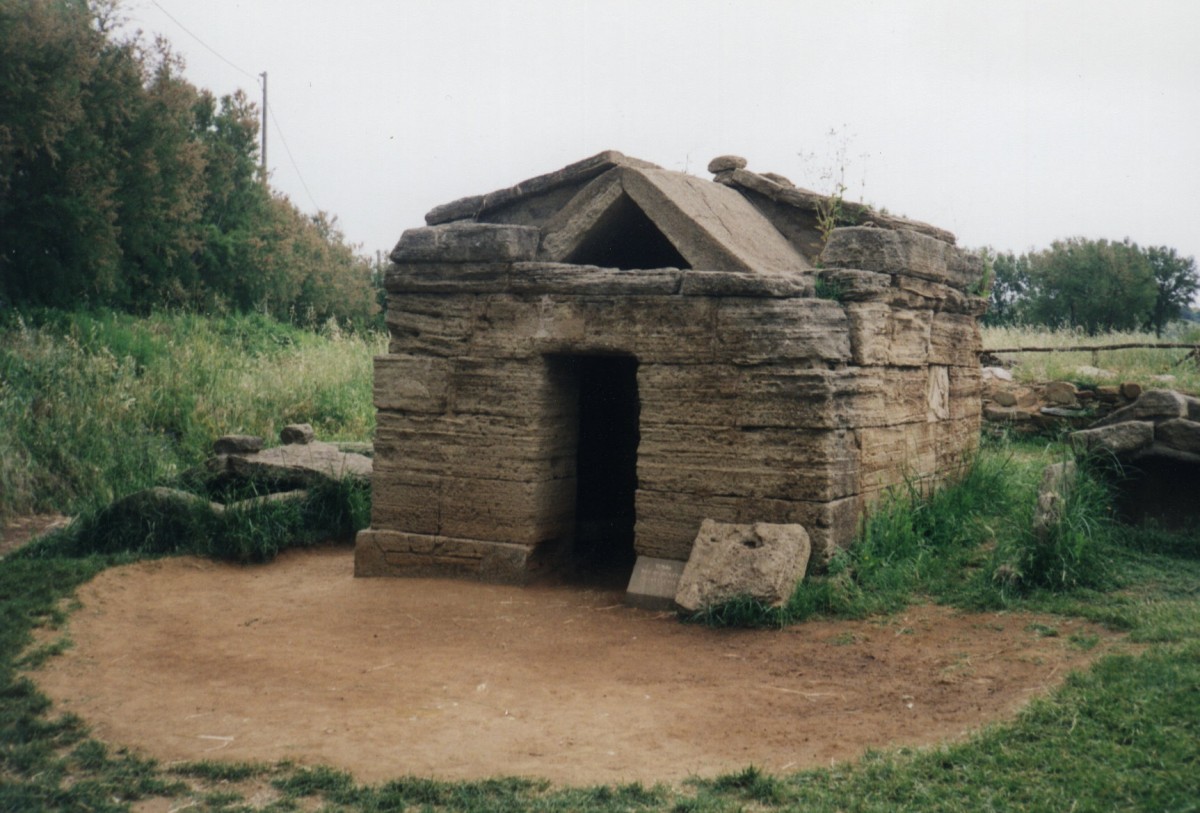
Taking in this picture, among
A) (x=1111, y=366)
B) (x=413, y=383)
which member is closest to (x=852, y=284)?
(x=413, y=383)

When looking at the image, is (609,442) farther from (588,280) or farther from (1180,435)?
(1180,435)

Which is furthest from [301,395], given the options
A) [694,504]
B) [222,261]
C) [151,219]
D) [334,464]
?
[222,261]

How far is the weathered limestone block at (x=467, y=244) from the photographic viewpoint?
26.8ft

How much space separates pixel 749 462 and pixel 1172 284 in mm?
26723

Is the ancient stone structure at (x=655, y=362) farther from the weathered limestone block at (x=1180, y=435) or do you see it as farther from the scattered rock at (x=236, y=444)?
the scattered rock at (x=236, y=444)

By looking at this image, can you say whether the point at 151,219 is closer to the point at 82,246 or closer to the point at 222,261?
the point at 82,246

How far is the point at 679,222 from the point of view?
781cm

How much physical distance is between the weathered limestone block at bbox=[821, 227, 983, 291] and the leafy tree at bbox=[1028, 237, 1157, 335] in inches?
838

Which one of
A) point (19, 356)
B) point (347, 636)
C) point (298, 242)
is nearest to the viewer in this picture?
point (347, 636)

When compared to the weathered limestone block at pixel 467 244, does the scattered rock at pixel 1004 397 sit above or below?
below

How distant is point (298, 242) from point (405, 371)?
66.8 ft

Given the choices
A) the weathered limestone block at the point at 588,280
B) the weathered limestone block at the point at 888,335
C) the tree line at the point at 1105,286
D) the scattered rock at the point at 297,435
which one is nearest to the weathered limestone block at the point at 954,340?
the weathered limestone block at the point at 888,335

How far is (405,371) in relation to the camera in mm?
8461

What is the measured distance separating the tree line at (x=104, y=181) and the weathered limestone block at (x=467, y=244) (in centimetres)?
837
